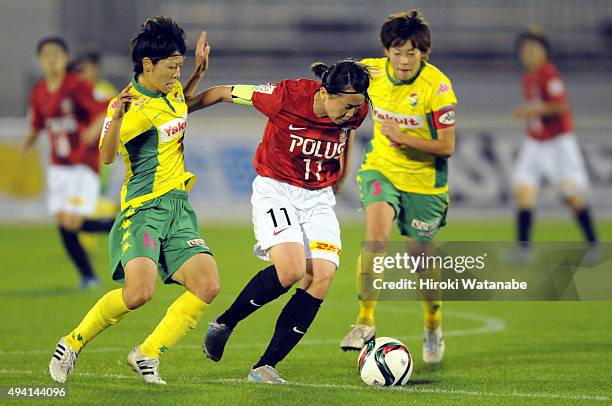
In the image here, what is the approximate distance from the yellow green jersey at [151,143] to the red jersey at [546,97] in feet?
26.1

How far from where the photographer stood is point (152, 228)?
638 cm

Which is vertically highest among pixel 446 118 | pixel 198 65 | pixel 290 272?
pixel 198 65

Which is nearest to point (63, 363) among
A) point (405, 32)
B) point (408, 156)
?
point (408, 156)

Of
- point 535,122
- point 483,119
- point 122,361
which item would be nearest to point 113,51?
point 483,119

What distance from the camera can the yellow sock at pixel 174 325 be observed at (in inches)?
249

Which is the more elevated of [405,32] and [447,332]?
[405,32]

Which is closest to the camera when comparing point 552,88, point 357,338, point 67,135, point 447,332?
point 357,338

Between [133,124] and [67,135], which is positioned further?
[67,135]

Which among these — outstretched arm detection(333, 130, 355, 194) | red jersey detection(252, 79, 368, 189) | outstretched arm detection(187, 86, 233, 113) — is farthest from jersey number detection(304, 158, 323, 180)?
outstretched arm detection(187, 86, 233, 113)

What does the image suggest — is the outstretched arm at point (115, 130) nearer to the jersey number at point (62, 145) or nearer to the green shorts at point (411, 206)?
the green shorts at point (411, 206)

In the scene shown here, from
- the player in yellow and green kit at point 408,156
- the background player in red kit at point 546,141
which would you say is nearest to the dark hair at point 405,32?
the player in yellow and green kit at point 408,156

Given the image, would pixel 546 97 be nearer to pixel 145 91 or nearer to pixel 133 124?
pixel 145 91

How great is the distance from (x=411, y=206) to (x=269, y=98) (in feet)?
5.13

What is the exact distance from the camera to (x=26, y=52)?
72.9 ft
